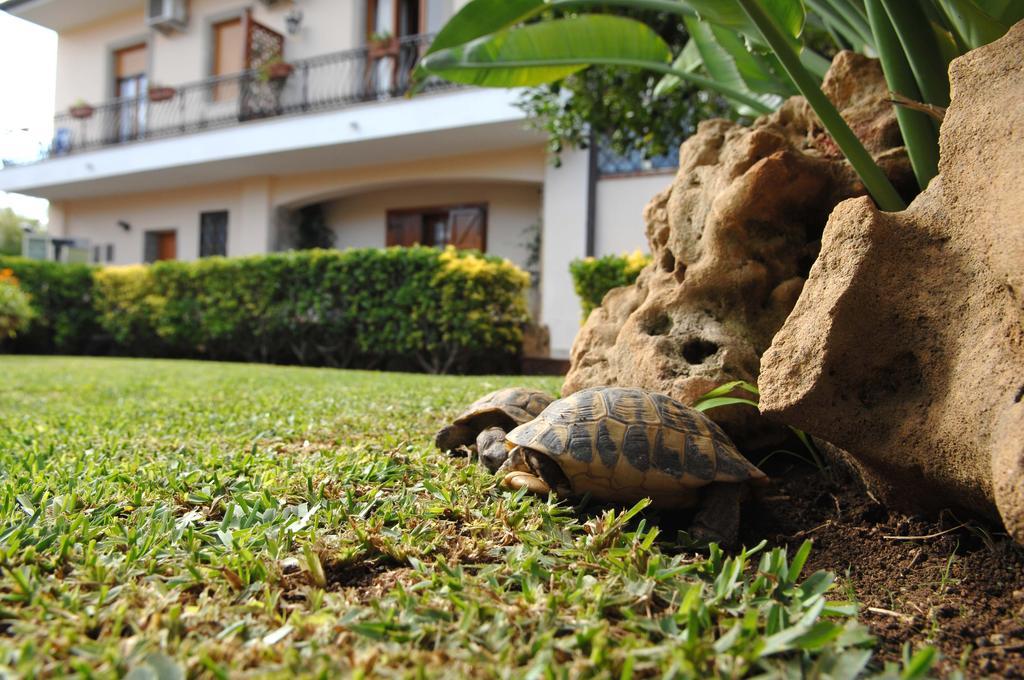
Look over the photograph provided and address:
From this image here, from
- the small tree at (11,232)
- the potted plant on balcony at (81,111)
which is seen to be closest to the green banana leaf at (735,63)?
the potted plant on balcony at (81,111)

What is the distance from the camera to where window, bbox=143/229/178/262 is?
19.0m

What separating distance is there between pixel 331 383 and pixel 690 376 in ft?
15.8

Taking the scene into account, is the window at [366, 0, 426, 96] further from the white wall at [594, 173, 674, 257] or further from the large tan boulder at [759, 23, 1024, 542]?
the large tan boulder at [759, 23, 1024, 542]

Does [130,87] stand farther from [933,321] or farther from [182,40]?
[933,321]

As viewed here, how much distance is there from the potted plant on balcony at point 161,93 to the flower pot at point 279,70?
320cm

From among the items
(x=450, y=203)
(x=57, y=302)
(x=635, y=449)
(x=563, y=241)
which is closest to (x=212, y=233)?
(x=57, y=302)

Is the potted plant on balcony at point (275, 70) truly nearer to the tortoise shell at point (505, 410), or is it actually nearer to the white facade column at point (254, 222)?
the white facade column at point (254, 222)

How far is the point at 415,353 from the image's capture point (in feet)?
35.7

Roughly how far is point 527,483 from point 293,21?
1632 cm

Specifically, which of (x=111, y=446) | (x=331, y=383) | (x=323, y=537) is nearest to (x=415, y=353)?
(x=331, y=383)

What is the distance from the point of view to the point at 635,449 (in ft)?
7.71

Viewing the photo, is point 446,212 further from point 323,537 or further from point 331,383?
point 323,537

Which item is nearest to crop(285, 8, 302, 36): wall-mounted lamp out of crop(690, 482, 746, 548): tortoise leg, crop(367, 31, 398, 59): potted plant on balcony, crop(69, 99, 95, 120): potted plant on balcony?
crop(367, 31, 398, 59): potted plant on balcony

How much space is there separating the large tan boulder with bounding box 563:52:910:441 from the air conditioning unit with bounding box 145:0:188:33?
1821 cm
